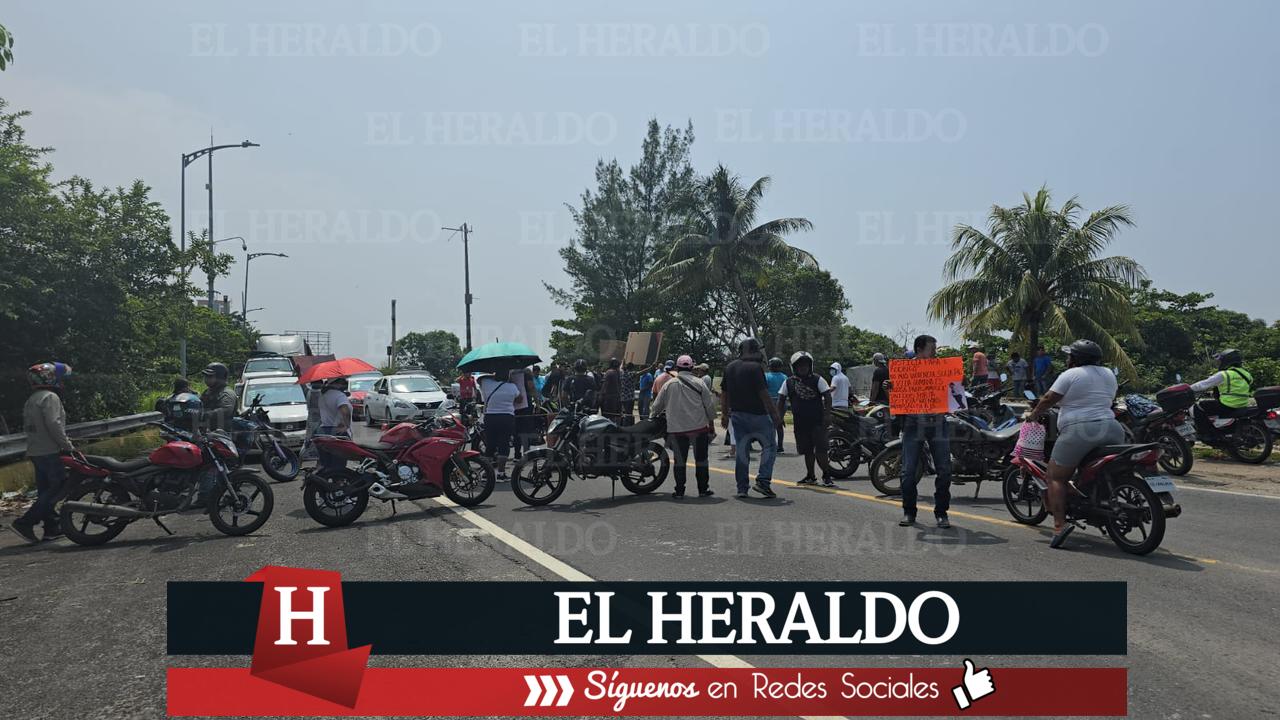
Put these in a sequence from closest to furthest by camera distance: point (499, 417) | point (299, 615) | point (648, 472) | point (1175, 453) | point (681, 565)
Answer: point (299, 615)
point (681, 565)
point (648, 472)
point (499, 417)
point (1175, 453)

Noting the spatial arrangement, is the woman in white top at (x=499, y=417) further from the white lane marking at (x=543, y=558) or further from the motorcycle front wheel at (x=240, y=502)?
the motorcycle front wheel at (x=240, y=502)

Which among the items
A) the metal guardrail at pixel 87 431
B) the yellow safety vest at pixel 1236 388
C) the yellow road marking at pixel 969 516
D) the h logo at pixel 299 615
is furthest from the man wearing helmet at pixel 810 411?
the metal guardrail at pixel 87 431

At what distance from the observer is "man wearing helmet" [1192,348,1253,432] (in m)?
12.6

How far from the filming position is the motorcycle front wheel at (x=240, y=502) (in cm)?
867

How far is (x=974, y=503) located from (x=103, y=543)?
30.1 ft

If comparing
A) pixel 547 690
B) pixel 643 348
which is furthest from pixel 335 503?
pixel 643 348

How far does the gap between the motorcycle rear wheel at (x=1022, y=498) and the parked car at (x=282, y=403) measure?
12640 millimetres

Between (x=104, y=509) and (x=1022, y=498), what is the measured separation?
890cm

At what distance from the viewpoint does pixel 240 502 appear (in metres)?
8.76

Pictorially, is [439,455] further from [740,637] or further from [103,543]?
[740,637]

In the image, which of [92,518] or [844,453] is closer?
[92,518]

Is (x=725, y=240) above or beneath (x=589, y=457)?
above

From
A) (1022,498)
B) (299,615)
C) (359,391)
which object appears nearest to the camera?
(299,615)

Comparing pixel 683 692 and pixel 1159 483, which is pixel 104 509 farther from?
pixel 1159 483
